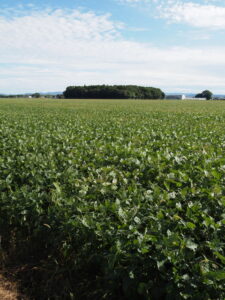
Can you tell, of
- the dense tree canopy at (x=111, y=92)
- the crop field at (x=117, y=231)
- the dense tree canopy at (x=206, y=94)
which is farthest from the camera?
the dense tree canopy at (x=206, y=94)

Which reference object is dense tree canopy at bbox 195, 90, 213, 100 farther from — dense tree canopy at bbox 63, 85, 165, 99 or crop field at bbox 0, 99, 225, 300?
crop field at bbox 0, 99, 225, 300

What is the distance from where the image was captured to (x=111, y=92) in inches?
4035

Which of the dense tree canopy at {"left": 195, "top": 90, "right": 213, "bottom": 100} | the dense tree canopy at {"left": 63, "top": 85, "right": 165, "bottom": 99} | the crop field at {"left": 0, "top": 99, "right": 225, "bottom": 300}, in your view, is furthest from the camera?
the dense tree canopy at {"left": 195, "top": 90, "right": 213, "bottom": 100}

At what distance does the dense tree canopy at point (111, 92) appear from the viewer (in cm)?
10200

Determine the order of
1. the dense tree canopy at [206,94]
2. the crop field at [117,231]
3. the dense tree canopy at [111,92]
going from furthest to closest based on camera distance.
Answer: the dense tree canopy at [206,94] → the dense tree canopy at [111,92] → the crop field at [117,231]

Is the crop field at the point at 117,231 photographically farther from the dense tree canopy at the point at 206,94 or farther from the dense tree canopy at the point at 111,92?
the dense tree canopy at the point at 206,94

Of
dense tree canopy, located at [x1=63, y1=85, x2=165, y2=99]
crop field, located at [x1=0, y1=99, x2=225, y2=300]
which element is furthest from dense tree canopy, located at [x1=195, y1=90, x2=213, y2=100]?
crop field, located at [x1=0, y1=99, x2=225, y2=300]

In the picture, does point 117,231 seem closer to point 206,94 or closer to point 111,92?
point 111,92

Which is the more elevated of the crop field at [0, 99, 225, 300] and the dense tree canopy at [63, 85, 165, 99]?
the dense tree canopy at [63, 85, 165, 99]

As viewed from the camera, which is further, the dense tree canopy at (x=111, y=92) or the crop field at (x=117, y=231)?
the dense tree canopy at (x=111, y=92)

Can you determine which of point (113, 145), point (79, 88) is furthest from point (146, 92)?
point (113, 145)

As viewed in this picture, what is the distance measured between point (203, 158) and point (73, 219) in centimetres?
376

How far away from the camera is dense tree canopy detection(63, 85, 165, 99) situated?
335 feet

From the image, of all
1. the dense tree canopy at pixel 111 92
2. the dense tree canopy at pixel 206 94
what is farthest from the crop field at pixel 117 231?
the dense tree canopy at pixel 206 94
